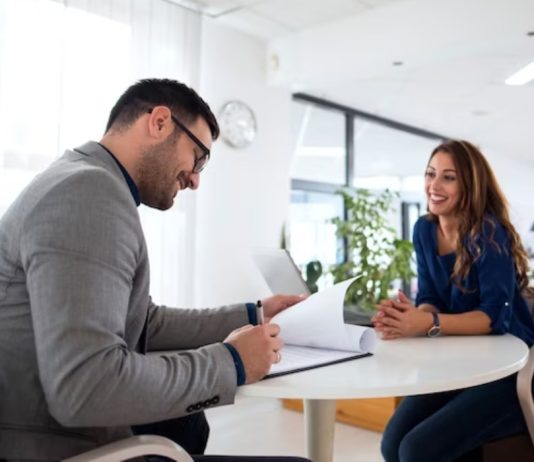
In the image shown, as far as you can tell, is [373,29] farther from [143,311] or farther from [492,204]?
[143,311]

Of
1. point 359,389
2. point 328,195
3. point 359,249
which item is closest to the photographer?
point 359,389

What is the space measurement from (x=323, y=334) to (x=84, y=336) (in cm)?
66

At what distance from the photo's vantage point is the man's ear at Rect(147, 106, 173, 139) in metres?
1.23

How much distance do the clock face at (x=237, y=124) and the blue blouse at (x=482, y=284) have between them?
1.99m

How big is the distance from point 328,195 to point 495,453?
402 cm

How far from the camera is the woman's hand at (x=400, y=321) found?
5.27 ft

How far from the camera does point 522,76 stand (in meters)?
4.84

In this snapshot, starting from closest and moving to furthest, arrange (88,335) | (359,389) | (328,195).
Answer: (88,335), (359,389), (328,195)

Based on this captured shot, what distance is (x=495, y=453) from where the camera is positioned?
1604mm

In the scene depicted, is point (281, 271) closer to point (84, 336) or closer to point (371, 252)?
point (84, 336)

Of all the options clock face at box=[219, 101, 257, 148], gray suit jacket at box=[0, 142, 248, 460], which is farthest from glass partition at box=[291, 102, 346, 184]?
gray suit jacket at box=[0, 142, 248, 460]

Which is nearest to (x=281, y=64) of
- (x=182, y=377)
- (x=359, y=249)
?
(x=359, y=249)

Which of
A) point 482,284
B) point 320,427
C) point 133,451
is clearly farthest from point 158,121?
point 482,284

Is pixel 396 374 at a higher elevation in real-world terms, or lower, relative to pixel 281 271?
lower
